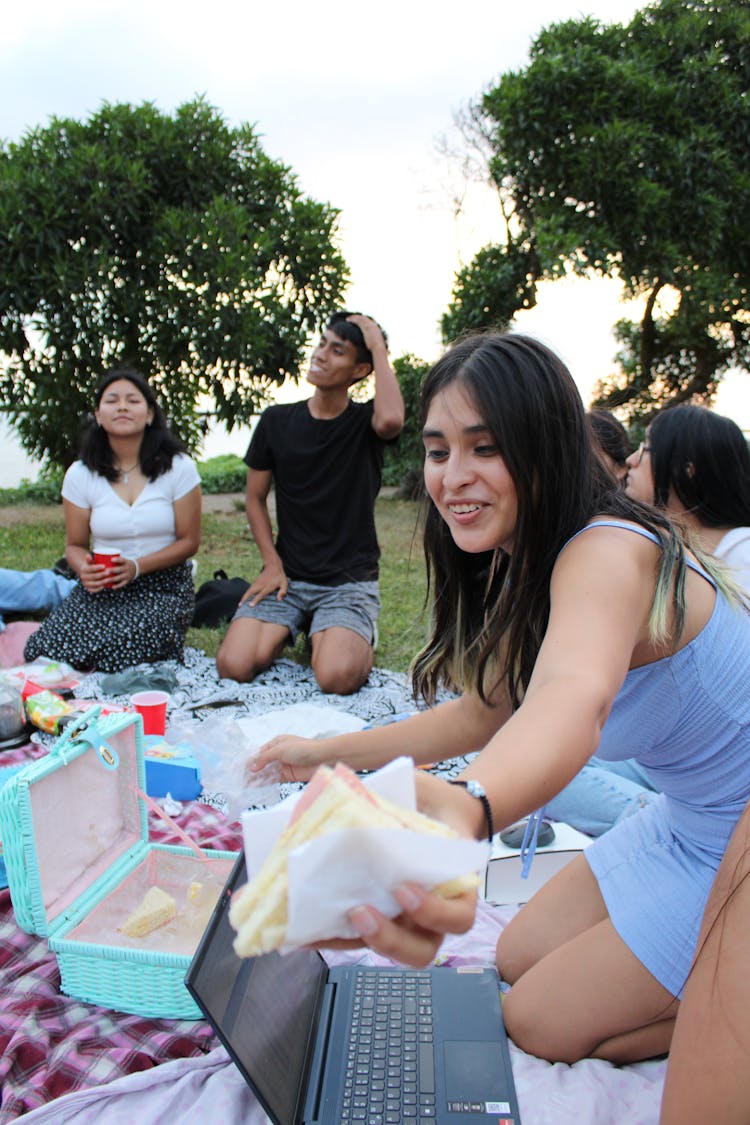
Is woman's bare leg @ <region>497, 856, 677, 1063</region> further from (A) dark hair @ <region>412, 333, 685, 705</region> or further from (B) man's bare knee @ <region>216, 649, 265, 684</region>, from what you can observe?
(B) man's bare knee @ <region>216, 649, 265, 684</region>

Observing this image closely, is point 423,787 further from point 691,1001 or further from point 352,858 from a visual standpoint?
point 691,1001

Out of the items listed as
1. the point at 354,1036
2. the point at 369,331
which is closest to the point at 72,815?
the point at 354,1036

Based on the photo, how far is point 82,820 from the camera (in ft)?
6.52

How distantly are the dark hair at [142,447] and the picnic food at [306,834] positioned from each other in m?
4.33

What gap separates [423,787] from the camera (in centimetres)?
106

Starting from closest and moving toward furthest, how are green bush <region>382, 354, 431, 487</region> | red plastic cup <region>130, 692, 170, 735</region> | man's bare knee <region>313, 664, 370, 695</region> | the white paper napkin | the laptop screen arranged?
1. the white paper napkin
2. the laptop screen
3. red plastic cup <region>130, 692, 170, 735</region>
4. man's bare knee <region>313, 664, 370, 695</region>
5. green bush <region>382, 354, 431, 487</region>

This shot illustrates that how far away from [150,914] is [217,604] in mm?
3929

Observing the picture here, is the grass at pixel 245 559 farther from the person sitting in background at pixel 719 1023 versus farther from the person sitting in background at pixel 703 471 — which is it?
the person sitting in background at pixel 719 1023

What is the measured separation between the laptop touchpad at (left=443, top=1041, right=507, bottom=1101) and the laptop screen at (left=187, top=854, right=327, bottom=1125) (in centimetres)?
29

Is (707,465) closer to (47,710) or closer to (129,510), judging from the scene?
(47,710)

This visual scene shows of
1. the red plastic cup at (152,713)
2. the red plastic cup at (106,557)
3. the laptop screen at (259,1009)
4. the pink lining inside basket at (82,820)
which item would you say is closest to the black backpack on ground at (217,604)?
the red plastic cup at (106,557)

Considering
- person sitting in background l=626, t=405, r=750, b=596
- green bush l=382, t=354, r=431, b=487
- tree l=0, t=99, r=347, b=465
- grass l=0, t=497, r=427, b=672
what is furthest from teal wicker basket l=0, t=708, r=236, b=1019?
green bush l=382, t=354, r=431, b=487

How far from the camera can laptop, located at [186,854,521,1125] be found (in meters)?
1.41

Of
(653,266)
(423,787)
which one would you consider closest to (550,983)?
(423,787)
